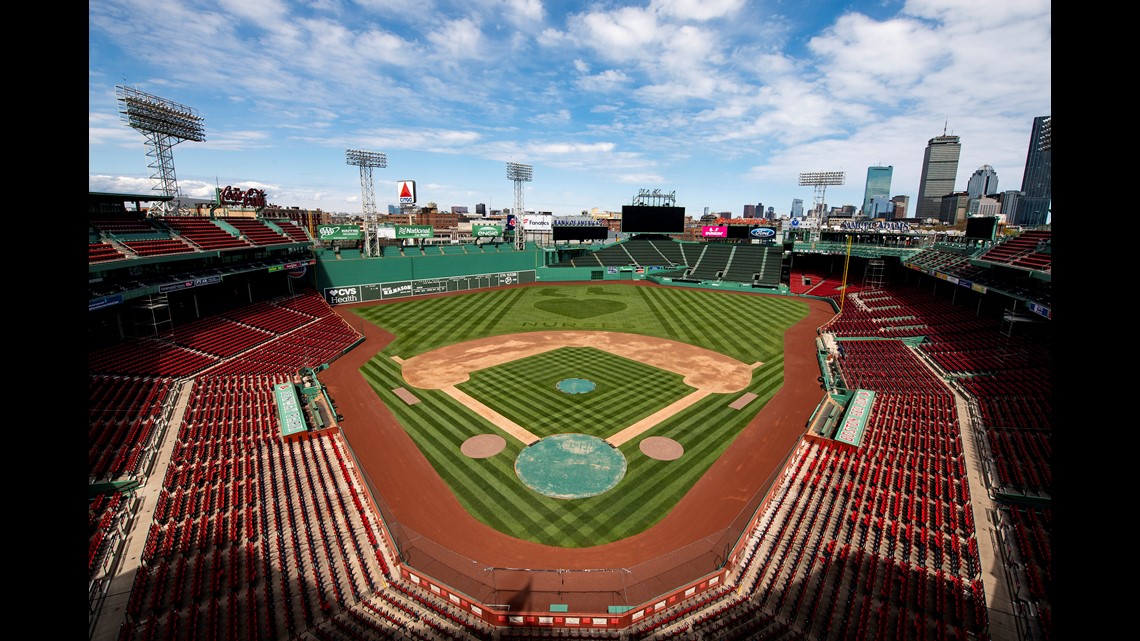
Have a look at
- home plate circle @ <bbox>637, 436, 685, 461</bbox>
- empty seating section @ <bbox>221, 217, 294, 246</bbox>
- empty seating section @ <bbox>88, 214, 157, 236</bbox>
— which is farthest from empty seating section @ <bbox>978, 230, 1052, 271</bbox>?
empty seating section @ <bbox>221, 217, 294, 246</bbox>

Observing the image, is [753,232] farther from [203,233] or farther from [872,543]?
[203,233]

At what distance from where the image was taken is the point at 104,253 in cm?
3164

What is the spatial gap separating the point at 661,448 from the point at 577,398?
7.33 metres

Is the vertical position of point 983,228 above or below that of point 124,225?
above

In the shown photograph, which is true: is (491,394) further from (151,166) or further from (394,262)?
(151,166)

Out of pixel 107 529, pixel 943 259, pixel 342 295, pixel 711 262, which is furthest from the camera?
pixel 711 262

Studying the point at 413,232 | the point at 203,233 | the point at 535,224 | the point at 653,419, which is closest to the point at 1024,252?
the point at 653,419

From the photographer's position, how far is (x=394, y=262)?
61.3m

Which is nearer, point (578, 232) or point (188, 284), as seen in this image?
point (188, 284)

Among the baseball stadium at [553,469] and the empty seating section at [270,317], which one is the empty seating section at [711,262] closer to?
the baseball stadium at [553,469]

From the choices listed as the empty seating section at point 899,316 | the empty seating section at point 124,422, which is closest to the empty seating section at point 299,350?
the empty seating section at point 124,422
